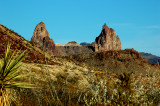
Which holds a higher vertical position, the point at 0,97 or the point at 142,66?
the point at 142,66

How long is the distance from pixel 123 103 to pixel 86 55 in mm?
96880

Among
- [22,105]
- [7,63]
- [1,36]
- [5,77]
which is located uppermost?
[1,36]

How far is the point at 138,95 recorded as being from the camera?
575cm

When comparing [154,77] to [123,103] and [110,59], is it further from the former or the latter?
[110,59]

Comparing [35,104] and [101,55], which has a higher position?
[101,55]

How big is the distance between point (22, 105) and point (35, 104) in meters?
0.54

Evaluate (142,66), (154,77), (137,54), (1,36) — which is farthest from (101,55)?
(154,77)

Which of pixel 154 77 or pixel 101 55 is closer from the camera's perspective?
pixel 154 77

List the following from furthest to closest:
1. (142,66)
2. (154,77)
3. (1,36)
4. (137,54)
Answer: (137,54), (142,66), (1,36), (154,77)

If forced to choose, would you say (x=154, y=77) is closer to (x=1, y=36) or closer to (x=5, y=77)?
(x=5, y=77)

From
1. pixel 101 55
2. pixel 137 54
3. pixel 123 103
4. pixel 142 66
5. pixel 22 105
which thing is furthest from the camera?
pixel 101 55

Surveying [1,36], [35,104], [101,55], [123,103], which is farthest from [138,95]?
[101,55]

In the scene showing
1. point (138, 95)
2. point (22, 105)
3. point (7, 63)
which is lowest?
point (22, 105)

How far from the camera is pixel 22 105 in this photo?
612cm
